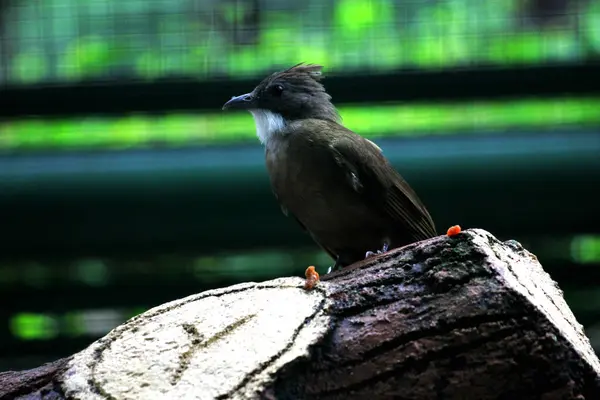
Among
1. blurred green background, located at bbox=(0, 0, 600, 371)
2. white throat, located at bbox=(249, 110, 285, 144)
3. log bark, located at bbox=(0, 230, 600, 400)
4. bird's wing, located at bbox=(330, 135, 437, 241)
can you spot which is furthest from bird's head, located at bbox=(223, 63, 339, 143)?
log bark, located at bbox=(0, 230, 600, 400)

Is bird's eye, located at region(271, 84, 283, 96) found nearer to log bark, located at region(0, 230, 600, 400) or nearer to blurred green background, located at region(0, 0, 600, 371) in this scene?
blurred green background, located at region(0, 0, 600, 371)

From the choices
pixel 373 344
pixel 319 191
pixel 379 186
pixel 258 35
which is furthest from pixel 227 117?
pixel 373 344

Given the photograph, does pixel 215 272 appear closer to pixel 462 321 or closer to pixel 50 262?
pixel 50 262

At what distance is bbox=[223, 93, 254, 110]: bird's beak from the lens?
352 cm

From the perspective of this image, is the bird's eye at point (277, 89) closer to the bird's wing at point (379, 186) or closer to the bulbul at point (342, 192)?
the bulbul at point (342, 192)

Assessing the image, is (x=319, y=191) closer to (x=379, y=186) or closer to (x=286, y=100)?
(x=379, y=186)

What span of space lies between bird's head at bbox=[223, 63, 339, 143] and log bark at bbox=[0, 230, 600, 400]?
1430 millimetres

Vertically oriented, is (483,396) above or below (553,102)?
below

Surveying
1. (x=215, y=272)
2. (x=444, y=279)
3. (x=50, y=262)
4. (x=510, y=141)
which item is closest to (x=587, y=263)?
(x=510, y=141)

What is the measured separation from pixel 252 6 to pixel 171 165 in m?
0.85

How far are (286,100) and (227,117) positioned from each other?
562mm

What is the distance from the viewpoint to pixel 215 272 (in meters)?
4.08

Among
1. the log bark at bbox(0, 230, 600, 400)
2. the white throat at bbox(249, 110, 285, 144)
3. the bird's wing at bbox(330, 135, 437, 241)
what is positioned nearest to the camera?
the log bark at bbox(0, 230, 600, 400)

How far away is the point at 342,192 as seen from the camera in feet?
10.3
